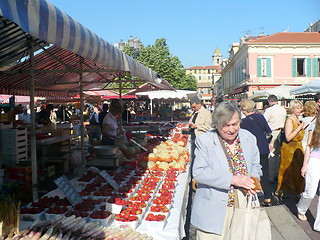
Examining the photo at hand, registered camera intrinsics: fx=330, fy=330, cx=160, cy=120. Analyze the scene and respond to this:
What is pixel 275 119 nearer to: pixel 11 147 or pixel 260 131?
pixel 260 131

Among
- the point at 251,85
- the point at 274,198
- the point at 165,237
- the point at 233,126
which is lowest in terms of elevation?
the point at 274,198

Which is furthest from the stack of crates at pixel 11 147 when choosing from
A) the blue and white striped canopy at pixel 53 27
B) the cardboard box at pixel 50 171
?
the blue and white striped canopy at pixel 53 27

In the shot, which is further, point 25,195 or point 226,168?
point 25,195

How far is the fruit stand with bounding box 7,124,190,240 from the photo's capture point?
304cm

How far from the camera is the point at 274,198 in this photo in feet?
19.7

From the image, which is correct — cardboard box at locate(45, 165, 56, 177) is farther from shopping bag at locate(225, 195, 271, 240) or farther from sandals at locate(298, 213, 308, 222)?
shopping bag at locate(225, 195, 271, 240)

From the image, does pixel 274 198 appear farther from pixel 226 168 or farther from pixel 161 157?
pixel 226 168

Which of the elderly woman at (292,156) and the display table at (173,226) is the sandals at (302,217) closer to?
the elderly woman at (292,156)

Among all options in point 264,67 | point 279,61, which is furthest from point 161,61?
point 279,61

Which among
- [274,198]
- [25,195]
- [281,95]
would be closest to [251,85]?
[281,95]

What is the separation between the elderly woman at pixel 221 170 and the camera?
2.38 m

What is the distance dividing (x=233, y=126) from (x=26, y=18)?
1.60 m

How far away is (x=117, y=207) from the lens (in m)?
3.36

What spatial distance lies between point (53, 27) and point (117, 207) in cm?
187
